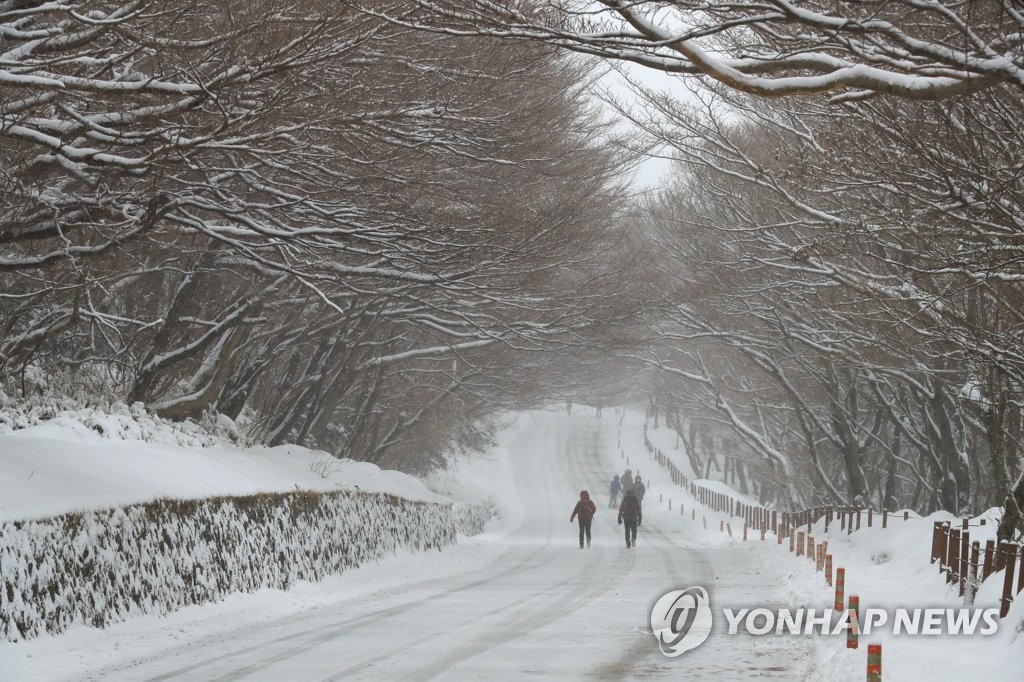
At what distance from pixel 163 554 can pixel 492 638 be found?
347 centimetres

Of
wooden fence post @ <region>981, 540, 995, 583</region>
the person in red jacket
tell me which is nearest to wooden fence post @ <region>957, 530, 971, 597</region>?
wooden fence post @ <region>981, 540, 995, 583</region>

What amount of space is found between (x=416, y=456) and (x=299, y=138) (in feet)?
104

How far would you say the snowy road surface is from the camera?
32.1 ft

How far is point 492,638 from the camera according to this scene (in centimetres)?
1205

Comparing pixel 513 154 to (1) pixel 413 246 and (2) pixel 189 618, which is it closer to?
(1) pixel 413 246

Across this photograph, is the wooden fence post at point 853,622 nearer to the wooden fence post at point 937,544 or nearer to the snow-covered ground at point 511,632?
the snow-covered ground at point 511,632

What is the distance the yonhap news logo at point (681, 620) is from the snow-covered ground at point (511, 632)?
16 centimetres

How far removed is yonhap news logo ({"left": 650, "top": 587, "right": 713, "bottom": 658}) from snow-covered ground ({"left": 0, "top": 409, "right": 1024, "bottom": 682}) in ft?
0.53

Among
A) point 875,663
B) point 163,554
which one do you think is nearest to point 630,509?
point 163,554

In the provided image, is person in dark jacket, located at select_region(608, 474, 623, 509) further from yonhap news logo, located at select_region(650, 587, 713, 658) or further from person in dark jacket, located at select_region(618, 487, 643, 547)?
yonhap news logo, located at select_region(650, 587, 713, 658)

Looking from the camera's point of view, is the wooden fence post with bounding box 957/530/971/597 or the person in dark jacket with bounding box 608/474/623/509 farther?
the person in dark jacket with bounding box 608/474/623/509

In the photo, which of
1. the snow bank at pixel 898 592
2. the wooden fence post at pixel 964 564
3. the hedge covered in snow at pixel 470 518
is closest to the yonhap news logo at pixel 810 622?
the snow bank at pixel 898 592

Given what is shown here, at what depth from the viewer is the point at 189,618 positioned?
12188 mm

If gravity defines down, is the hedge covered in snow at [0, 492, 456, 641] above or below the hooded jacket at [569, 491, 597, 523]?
below
